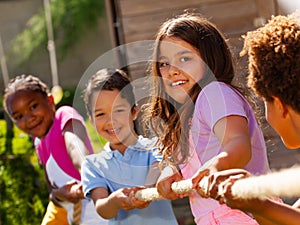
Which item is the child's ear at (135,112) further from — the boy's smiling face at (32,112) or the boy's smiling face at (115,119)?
the boy's smiling face at (32,112)

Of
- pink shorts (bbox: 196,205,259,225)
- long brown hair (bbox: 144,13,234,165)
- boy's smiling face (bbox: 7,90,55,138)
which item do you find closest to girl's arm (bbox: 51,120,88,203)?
boy's smiling face (bbox: 7,90,55,138)

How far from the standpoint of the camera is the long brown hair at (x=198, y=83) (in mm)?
2939

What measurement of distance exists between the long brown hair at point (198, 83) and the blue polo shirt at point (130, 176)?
414 mm

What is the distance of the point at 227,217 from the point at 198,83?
16.5 inches

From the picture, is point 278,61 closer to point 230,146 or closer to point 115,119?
point 230,146

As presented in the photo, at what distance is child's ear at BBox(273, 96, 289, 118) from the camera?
2244mm

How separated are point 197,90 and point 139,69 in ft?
10.3

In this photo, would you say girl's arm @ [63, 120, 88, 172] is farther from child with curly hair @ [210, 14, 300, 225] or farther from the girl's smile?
child with curly hair @ [210, 14, 300, 225]

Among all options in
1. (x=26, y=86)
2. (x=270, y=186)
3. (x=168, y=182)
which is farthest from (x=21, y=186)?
(x=270, y=186)

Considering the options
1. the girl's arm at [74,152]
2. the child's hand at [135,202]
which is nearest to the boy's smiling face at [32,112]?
the girl's arm at [74,152]

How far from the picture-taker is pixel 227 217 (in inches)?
111

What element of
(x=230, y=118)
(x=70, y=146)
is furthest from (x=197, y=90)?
(x=70, y=146)

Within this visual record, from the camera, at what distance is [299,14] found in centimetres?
241

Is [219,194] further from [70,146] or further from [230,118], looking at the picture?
[70,146]
